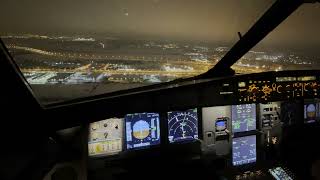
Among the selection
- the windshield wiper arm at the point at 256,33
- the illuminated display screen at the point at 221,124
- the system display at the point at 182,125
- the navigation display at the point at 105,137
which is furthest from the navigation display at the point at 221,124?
the navigation display at the point at 105,137

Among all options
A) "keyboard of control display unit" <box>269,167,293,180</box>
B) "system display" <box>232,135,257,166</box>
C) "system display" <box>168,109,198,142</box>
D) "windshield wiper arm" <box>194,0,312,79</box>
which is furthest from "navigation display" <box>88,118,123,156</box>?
"keyboard of control display unit" <box>269,167,293,180</box>

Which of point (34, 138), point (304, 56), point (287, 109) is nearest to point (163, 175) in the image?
point (34, 138)

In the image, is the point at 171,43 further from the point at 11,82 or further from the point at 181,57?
the point at 11,82

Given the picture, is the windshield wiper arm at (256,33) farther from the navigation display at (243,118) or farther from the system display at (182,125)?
the navigation display at (243,118)

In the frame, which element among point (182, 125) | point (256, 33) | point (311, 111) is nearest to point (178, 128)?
point (182, 125)

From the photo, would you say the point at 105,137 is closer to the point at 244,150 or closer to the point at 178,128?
the point at 178,128
